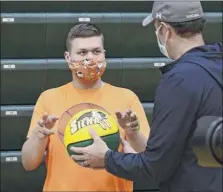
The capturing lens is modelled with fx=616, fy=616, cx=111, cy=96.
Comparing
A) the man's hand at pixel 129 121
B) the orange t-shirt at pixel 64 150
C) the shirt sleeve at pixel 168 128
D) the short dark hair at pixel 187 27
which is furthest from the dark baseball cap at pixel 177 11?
the orange t-shirt at pixel 64 150

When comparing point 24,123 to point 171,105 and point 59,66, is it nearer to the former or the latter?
point 59,66

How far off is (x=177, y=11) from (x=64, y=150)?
742 millimetres

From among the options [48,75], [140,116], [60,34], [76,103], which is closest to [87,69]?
[76,103]

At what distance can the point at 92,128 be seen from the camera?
7.24 ft

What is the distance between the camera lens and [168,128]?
1894 millimetres

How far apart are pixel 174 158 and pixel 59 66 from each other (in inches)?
76.3

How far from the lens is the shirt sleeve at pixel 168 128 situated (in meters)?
1.88

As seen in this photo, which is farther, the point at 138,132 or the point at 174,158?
the point at 138,132

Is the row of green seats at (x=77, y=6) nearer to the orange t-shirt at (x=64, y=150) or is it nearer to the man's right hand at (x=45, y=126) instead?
the orange t-shirt at (x=64, y=150)

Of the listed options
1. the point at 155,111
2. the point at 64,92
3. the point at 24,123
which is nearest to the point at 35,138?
the point at 64,92

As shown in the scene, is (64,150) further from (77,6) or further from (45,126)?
(77,6)

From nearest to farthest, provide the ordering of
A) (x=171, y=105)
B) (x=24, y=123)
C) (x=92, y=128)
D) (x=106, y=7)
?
(x=171, y=105) → (x=92, y=128) → (x=24, y=123) → (x=106, y=7)

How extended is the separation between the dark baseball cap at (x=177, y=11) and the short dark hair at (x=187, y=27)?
1 centimetres

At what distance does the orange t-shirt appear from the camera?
2361mm
